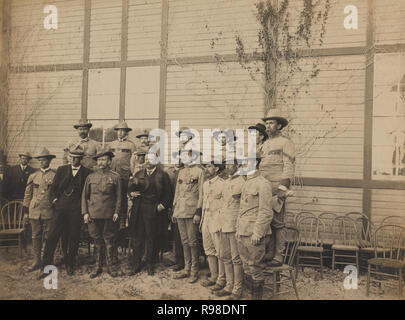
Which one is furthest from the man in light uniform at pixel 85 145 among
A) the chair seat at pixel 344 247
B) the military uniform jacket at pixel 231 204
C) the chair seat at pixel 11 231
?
the chair seat at pixel 344 247

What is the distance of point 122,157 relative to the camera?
16.3ft

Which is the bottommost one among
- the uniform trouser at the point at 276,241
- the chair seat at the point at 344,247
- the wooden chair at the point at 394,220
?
the chair seat at the point at 344,247

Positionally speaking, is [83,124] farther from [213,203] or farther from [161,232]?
[213,203]

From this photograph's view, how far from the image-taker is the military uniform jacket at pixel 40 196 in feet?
14.8

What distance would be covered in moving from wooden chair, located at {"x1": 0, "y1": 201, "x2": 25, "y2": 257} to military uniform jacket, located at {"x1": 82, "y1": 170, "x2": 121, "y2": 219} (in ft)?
4.45

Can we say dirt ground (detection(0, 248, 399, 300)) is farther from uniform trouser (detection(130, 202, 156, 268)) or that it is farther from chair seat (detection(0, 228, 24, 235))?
chair seat (detection(0, 228, 24, 235))

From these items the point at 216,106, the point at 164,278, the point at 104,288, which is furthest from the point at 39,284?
the point at 216,106

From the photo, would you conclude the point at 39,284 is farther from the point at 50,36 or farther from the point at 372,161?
the point at 372,161

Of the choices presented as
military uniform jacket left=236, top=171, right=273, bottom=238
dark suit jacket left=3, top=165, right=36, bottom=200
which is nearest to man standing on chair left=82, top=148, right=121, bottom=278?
dark suit jacket left=3, top=165, right=36, bottom=200

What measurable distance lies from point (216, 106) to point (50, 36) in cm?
301

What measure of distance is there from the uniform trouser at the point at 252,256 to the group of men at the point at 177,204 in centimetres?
1

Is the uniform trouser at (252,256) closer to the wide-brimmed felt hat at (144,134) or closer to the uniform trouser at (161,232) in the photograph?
the uniform trouser at (161,232)

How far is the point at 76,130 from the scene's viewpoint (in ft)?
17.4

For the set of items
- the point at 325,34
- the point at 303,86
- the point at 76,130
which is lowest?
the point at 76,130
